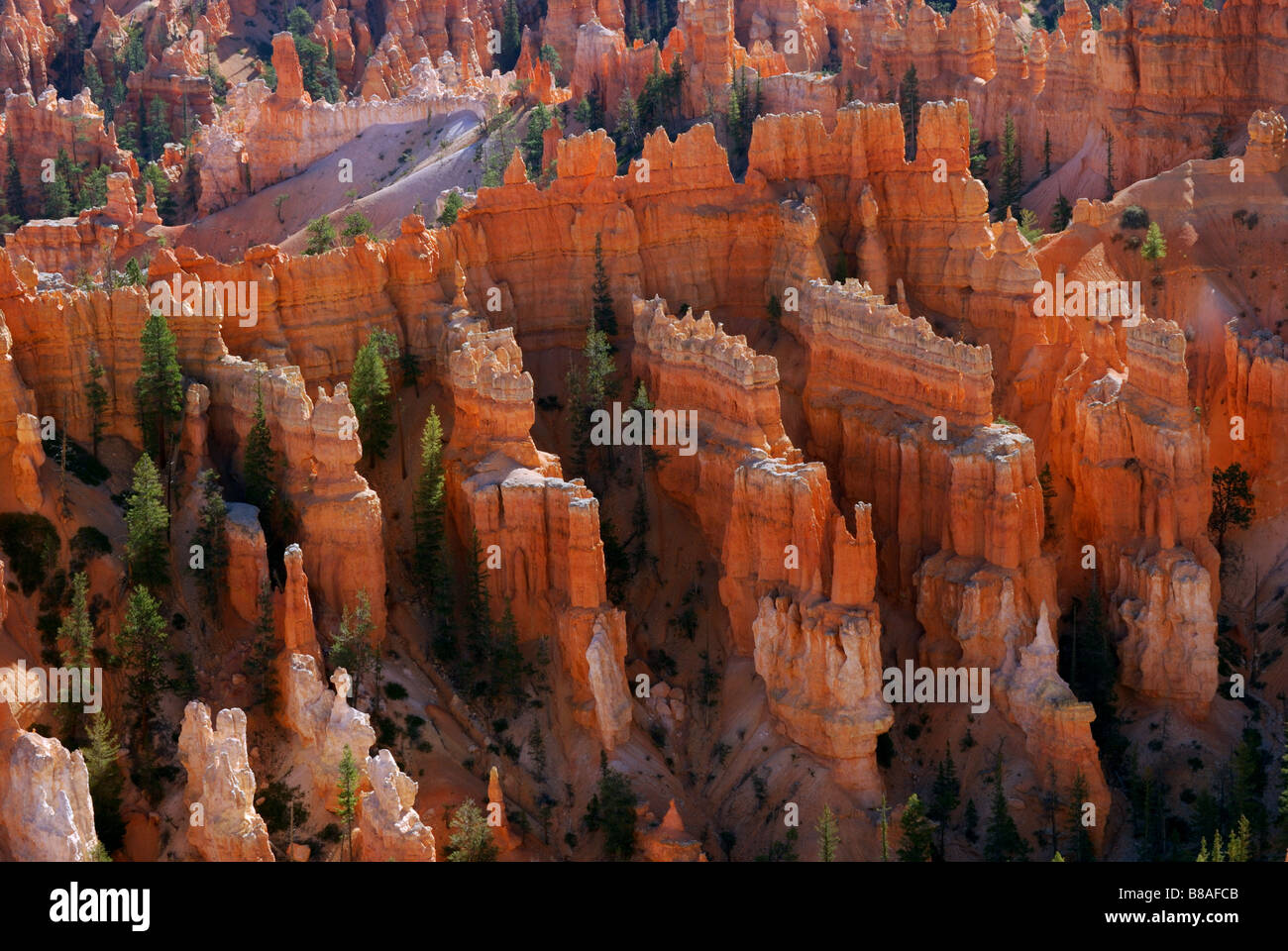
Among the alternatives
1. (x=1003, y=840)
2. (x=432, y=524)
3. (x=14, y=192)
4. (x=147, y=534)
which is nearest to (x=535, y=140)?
(x=14, y=192)

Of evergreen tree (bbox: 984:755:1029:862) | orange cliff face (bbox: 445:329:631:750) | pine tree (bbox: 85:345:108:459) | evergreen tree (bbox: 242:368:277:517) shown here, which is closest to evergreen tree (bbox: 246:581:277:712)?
evergreen tree (bbox: 242:368:277:517)

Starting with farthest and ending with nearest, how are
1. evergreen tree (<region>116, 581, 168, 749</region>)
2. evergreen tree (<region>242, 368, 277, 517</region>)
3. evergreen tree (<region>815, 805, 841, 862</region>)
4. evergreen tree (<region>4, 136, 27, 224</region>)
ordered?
evergreen tree (<region>4, 136, 27, 224</region>) → evergreen tree (<region>242, 368, 277, 517</region>) → evergreen tree (<region>815, 805, 841, 862</region>) → evergreen tree (<region>116, 581, 168, 749</region>)

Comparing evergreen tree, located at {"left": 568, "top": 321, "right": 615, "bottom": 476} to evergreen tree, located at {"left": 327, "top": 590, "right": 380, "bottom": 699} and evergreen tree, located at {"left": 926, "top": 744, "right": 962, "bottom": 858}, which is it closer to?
evergreen tree, located at {"left": 327, "top": 590, "right": 380, "bottom": 699}

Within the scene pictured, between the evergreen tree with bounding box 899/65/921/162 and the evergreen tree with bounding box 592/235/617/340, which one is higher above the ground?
the evergreen tree with bounding box 899/65/921/162

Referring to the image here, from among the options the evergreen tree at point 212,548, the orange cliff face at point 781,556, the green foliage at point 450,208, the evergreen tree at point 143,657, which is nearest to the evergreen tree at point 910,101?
the green foliage at point 450,208

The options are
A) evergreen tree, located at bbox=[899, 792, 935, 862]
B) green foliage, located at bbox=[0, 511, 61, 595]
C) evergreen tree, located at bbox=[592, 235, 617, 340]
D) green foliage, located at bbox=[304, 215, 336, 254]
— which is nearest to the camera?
evergreen tree, located at bbox=[899, 792, 935, 862]

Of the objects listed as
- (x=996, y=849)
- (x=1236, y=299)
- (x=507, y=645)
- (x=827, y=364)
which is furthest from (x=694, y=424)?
(x=1236, y=299)
